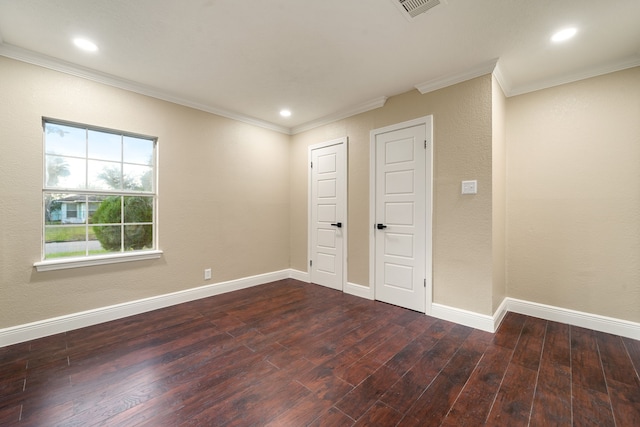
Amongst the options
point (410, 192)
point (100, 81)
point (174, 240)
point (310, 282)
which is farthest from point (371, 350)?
point (100, 81)

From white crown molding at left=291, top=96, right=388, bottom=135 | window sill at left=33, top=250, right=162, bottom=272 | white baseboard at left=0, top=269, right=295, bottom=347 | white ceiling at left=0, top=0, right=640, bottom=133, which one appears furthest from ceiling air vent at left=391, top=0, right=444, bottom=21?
white baseboard at left=0, top=269, right=295, bottom=347

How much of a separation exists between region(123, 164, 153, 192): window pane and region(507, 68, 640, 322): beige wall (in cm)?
438

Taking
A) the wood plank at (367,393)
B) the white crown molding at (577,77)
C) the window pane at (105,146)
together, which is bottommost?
the wood plank at (367,393)

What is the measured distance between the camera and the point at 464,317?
278cm

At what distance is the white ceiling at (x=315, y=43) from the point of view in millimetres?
1953

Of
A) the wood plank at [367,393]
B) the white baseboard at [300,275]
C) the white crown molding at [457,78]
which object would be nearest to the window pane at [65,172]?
the white baseboard at [300,275]

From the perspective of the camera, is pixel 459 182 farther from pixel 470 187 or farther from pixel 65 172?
pixel 65 172

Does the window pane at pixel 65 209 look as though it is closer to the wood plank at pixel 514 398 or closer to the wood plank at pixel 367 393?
the wood plank at pixel 367 393

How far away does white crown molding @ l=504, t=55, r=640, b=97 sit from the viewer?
2514 mm

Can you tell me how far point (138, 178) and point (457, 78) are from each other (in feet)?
12.5

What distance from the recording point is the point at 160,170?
3.27 meters

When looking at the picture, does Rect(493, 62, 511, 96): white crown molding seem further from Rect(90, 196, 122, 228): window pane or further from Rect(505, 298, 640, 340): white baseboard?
Rect(90, 196, 122, 228): window pane

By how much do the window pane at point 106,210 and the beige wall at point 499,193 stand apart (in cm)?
408

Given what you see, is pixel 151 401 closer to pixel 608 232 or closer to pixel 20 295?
pixel 20 295
